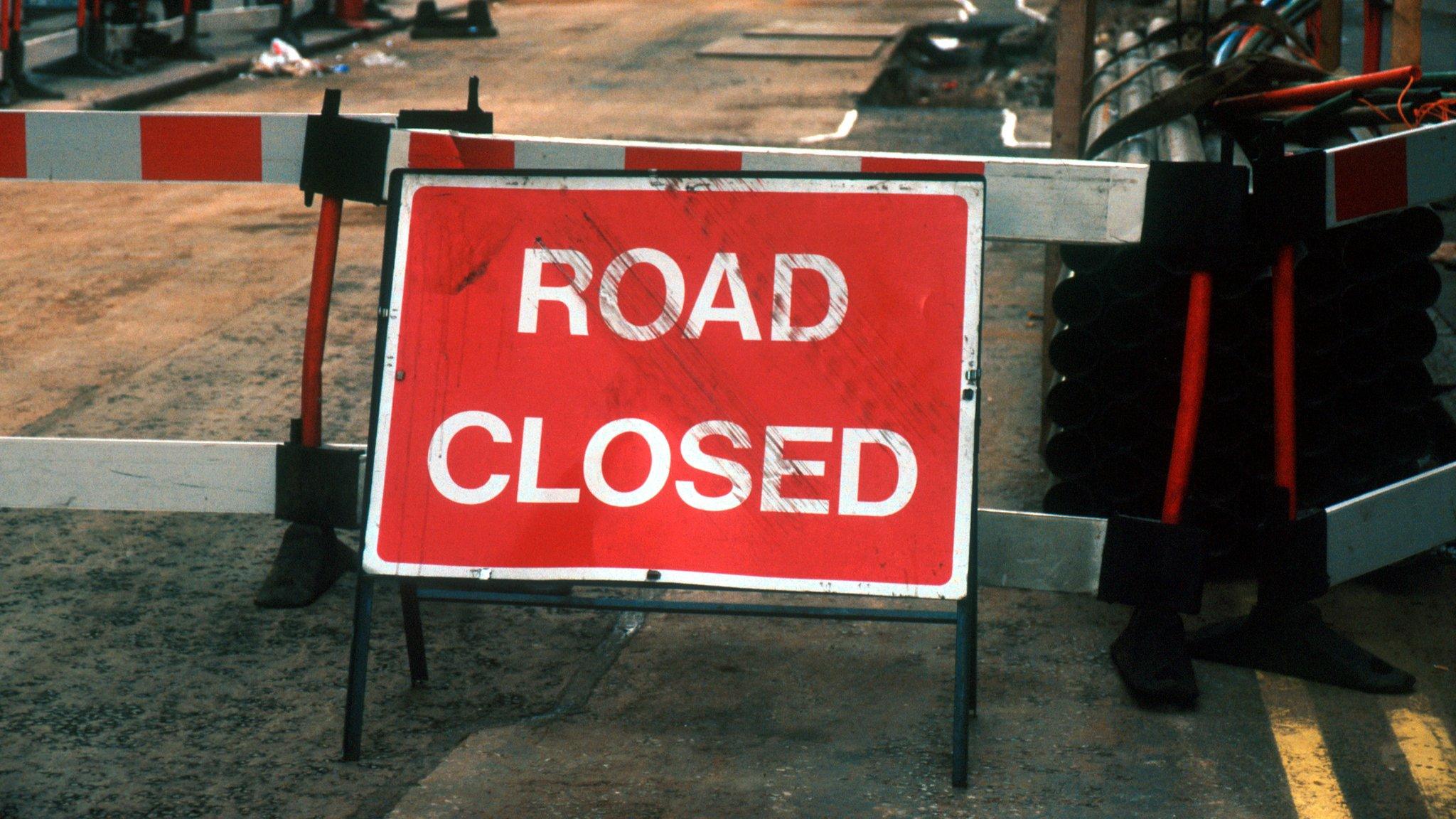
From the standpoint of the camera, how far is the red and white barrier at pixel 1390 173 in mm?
3604

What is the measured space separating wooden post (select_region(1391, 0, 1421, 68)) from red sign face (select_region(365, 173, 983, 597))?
3.38 meters

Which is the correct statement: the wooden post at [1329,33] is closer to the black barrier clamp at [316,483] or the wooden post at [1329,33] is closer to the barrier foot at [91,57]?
the black barrier clamp at [316,483]

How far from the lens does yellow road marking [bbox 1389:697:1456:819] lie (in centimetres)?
327

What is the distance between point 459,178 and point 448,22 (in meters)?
19.2

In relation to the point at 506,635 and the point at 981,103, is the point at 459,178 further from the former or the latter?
the point at 981,103

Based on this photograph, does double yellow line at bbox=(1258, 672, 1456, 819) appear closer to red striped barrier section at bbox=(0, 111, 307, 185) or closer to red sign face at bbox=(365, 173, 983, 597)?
red sign face at bbox=(365, 173, 983, 597)

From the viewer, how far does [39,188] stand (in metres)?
10.5

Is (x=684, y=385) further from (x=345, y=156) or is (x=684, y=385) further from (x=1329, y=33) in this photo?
(x=1329, y=33)

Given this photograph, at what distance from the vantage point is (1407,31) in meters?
5.88

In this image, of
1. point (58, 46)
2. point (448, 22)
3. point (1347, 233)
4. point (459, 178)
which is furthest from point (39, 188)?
point (448, 22)

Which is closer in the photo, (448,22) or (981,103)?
(981,103)

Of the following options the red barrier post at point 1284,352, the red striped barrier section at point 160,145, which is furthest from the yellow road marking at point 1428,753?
the red striped barrier section at point 160,145

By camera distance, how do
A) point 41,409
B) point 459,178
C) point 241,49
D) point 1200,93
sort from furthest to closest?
point 241,49 → point 41,409 → point 1200,93 → point 459,178

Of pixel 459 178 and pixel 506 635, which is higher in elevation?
pixel 459 178
